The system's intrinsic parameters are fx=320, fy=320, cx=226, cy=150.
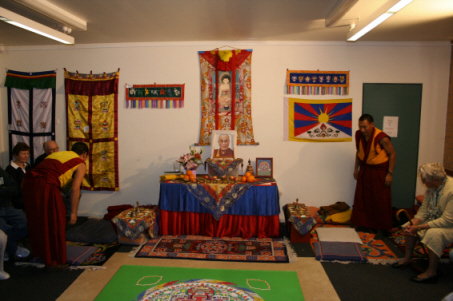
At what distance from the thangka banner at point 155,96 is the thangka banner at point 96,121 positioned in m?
0.27

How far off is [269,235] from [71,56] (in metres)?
4.26

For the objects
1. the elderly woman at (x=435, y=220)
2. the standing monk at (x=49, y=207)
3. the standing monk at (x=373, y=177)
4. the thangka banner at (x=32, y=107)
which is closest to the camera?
the elderly woman at (x=435, y=220)

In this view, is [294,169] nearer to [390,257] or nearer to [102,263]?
[390,257]

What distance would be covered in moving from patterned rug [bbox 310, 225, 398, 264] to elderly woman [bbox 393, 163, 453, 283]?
0.47 m

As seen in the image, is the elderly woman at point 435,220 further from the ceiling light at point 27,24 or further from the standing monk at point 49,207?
the ceiling light at point 27,24

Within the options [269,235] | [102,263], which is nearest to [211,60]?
[269,235]

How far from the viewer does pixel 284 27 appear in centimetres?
429

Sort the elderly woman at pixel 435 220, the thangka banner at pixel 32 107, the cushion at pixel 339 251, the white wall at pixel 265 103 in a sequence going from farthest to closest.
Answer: the thangka banner at pixel 32 107 → the white wall at pixel 265 103 → the cushion at pixel 339 251 → the elderly woman at pixel 435 220

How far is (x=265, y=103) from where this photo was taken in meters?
5.09

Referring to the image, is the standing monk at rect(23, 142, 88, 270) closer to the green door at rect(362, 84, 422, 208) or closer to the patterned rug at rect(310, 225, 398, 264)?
the patterned rug at rect(310, 225, 398, 264)

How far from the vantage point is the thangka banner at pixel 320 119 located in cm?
504

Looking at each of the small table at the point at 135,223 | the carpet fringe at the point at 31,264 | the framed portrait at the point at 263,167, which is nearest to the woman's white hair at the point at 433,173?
the framed portrait at the point at 263,167

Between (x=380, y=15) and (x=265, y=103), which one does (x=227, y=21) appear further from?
(x=380, y=15)

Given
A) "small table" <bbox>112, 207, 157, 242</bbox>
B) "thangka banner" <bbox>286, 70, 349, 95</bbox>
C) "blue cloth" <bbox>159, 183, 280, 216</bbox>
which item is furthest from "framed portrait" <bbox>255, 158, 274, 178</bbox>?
"small table" <bbox>112, 207, 157, 242</bbox>
